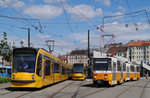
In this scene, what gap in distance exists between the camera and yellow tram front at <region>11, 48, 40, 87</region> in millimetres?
15953

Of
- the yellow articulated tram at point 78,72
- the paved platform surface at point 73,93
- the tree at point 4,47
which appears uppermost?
the tree at point 4,47

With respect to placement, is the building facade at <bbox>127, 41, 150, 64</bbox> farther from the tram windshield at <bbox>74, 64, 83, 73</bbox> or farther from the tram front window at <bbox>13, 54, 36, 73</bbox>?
the tram front window at <bbox>13, 54, 36, 73</bbox>

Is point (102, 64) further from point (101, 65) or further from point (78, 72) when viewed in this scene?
point (78, 72)

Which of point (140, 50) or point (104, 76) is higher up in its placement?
point (140, 50)

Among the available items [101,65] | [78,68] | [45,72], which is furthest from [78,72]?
[45,72]

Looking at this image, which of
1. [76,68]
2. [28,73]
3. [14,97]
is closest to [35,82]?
[28,73]

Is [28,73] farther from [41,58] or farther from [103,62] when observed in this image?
[103,62]

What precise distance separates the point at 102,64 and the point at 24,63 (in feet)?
23.8

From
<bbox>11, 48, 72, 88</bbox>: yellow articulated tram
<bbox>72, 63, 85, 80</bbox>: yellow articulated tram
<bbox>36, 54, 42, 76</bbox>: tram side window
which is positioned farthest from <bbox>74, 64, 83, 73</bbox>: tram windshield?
<bbox>36, 54, 42, 76</bbox>: tram side window

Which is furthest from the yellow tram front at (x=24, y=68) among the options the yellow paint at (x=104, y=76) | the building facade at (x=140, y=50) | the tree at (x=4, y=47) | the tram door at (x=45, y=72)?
the building facade at (x=140, y=50)

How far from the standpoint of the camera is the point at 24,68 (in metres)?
16.2

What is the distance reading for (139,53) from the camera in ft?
461

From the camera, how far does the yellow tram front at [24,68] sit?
1595 cm

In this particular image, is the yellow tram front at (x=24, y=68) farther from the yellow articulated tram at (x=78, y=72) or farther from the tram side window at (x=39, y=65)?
the yellow articulated tram at (x=78, y=72)
